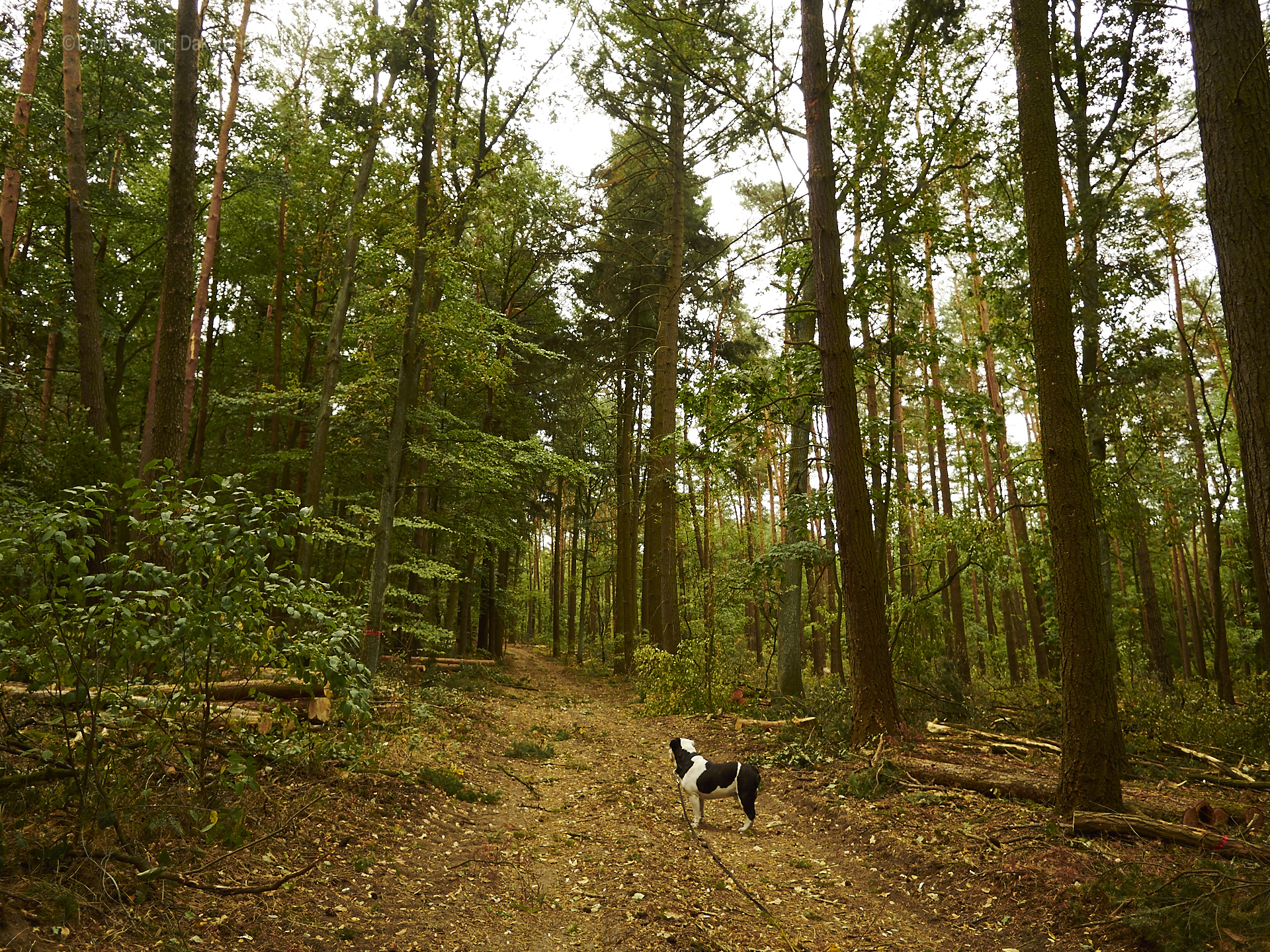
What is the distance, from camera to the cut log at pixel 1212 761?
6.50 metres

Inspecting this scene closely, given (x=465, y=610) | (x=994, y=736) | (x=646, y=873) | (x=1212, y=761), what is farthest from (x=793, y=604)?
(x=465, y=610)

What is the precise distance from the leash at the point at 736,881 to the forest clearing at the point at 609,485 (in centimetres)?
8

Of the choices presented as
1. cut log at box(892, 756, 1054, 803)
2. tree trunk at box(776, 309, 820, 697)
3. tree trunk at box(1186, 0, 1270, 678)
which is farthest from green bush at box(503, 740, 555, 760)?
tree trunk at box(1186, 0, 1270, 678)

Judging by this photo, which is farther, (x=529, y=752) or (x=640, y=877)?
(x=529, y=752)

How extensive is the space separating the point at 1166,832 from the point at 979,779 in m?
1.71

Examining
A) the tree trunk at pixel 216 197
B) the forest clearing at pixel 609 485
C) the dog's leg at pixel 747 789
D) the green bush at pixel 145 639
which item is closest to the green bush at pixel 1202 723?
the forest clearing at pixel 609 485

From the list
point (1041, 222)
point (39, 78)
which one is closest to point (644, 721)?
point (1041, 222)

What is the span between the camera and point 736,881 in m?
4.90

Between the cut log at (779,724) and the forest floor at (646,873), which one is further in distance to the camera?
the cut log at (779,724)

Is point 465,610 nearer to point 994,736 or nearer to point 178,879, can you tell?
point 994,736

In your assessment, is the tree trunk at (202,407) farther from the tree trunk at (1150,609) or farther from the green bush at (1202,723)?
the tree trunk at (1150,609)

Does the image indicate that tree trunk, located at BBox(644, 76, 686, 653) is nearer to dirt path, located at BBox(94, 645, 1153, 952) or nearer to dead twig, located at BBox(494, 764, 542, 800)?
dead twig, located at BBox(494, 764, 542, 800)

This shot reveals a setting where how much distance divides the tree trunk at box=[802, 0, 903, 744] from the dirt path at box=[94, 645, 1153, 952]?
115 centimetres

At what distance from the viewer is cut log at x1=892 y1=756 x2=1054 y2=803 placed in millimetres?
5797
